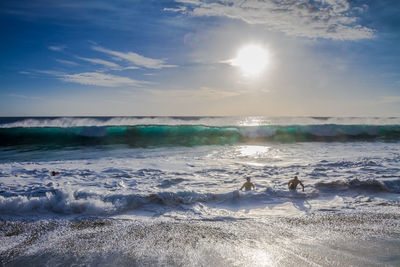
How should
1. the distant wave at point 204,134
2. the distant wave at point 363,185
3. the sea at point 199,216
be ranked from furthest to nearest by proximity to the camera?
the distant wave at point 204,134 → the distant wave at point 363,185 → the sea at point 199,216

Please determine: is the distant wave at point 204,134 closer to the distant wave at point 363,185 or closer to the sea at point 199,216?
the sea at point 199,216

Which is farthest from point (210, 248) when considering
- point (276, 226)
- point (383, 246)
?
point (383, 246)

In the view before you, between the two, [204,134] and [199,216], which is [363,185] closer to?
[199,216]

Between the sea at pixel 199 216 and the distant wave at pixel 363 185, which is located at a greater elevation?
the distant wave at pixel 363 185

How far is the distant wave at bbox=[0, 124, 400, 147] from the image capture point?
945 inches

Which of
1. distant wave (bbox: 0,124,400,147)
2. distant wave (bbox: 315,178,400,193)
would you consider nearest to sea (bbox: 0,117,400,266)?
distant wave (bbox: 315,178,400,193)

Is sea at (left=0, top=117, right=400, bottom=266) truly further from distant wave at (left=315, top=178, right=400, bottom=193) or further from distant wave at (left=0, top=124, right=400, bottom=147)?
distant wave at (left=0, top=124, right=400, bottom=147)

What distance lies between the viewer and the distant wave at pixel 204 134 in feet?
78.8

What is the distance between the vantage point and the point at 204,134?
26.9 m

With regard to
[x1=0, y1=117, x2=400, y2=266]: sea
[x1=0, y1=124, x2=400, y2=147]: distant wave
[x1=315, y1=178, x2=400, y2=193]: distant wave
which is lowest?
[x1=0, y1=117, x2=400, y2=266]: sea

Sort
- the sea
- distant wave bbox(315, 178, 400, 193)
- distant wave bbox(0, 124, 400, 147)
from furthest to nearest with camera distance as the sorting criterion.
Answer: distant wave bbox(0, 124, 400, 147) → distant wave bbox(315, 178, 400, 193) → the sea

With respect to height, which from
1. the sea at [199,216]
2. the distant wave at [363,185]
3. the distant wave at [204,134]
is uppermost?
the distant wave at [204,134]

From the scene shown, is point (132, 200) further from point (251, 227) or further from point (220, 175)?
point (220, 175)

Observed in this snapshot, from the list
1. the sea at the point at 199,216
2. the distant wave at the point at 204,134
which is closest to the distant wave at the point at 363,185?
the sea at the point at 199,216
